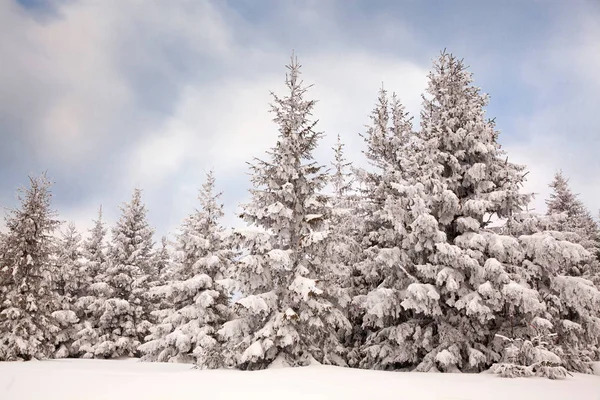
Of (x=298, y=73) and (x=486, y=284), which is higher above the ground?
(x=298, y=73)

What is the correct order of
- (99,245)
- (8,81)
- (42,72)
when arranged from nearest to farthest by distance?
(8,81) < (42,72) < (99,245)

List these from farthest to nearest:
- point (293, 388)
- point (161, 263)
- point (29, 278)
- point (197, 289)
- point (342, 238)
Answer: point (161, 263) < point (197, 289) < point (29, 278) < point (342, 238) < point (293, 388)

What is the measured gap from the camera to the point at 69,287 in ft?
100.0

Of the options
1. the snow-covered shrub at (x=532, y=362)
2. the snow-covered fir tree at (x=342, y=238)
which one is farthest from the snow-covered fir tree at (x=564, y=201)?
the snow-covered shrub at (x=532, y=362)

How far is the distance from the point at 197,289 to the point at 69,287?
1611cm

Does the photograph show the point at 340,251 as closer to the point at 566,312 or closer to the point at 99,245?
the point at 566,312

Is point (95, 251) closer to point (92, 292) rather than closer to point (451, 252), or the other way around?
point (92, 292)

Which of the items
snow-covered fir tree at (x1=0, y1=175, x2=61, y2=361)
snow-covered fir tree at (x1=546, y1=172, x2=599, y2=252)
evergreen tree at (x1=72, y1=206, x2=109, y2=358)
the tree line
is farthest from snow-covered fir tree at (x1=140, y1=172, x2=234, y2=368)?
snow-covered fir tree at (x1=546, y1=172, x2=599, y2=252)

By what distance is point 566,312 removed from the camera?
43.0 feet

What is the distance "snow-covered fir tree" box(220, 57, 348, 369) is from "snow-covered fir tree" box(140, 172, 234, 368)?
8.23 m

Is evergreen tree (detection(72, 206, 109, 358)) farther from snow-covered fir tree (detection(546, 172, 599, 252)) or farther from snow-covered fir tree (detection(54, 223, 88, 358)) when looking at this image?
snow-covered fir tree (detection(546, 172, 599, 252))

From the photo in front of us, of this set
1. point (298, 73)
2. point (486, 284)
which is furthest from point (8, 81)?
point (486, 284)

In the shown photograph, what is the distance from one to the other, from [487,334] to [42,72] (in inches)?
1450

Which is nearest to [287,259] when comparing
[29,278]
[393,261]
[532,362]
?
[393,261]
